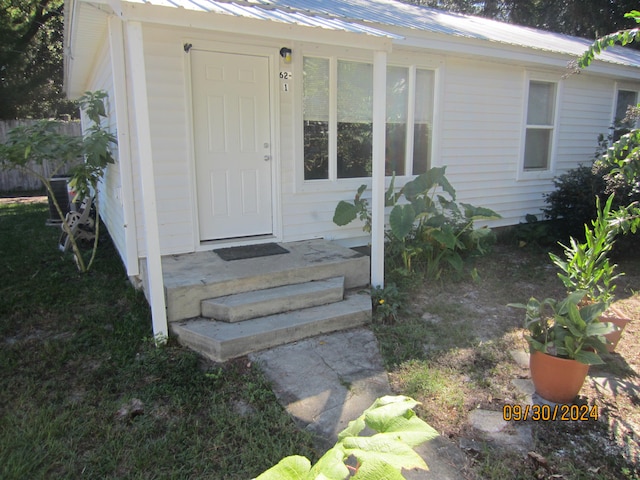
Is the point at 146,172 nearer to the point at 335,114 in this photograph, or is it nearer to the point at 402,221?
the point at 402,221

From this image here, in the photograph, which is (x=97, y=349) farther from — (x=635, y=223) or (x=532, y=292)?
(x=532, y=292)

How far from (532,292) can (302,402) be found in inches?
131

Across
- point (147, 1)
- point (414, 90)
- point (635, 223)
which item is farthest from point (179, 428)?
point (414, 90)

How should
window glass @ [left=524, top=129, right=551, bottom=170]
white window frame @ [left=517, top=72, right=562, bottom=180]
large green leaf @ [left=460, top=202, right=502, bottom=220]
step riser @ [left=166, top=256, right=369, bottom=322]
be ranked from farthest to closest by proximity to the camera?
window glass @ [left=524, top=129, right=551, bottom=170] → white window frame @ [left=517, top=72, right=562, bottom=180] → large green leaf @ [left=460, top=202, right=502, bottom=220] → step riser @ [left=166, top=256, right=369, bottom=322]

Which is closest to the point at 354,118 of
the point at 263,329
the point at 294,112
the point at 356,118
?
the point at 356,118

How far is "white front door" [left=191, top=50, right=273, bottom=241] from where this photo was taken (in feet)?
15.4

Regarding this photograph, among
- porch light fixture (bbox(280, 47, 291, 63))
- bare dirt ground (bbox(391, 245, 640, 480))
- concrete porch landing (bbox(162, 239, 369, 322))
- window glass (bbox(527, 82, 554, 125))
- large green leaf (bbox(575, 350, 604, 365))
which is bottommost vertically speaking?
bare dirt ground (bbox(391, 245, 640, 480))

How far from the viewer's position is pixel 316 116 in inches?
206

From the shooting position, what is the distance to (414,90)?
5844 mm

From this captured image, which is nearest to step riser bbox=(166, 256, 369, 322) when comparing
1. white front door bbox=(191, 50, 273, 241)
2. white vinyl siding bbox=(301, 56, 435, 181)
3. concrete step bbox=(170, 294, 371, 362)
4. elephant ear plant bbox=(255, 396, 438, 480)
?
concrete step bbox=(170, 294, 371, 362)

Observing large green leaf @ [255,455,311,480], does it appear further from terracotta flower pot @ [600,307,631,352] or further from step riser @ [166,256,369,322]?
terracotta flower pot @ [600,307,631,352]

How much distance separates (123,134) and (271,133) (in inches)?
60.1

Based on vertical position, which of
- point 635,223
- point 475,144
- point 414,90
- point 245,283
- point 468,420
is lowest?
point 468,420

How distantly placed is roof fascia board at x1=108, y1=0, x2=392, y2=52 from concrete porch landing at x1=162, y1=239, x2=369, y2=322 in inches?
78.1
